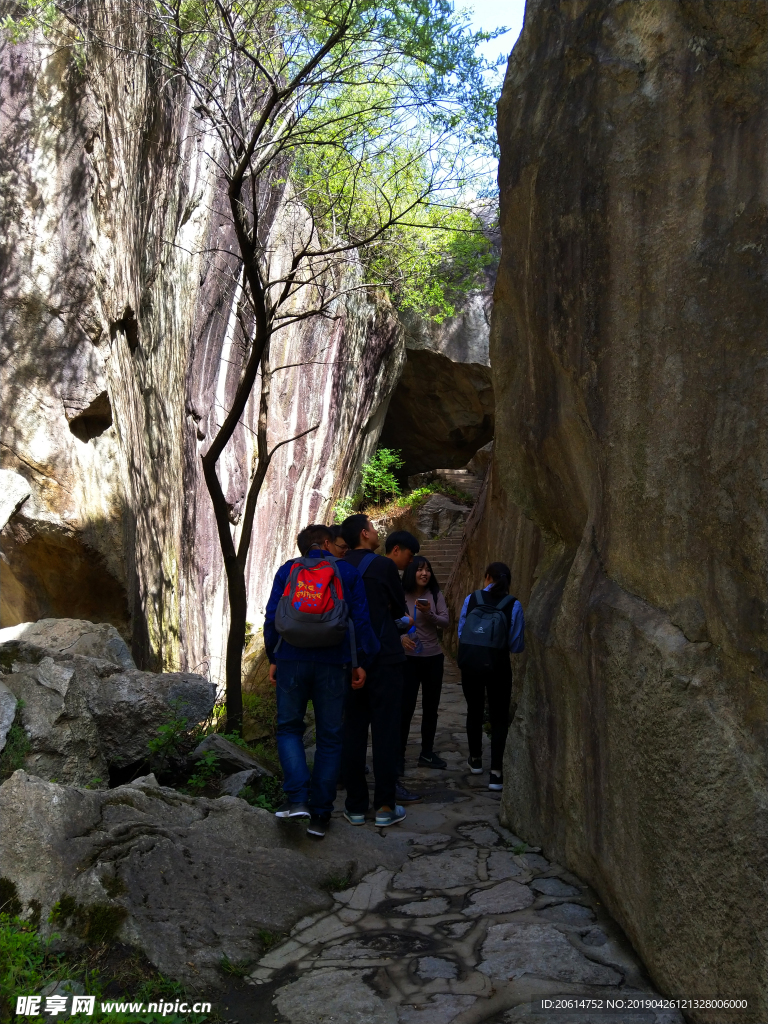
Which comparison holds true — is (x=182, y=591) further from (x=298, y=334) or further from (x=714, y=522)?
(x=714, y=522)

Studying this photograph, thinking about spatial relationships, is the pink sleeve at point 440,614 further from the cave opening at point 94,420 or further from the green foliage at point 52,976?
the cave opening at point 94,420

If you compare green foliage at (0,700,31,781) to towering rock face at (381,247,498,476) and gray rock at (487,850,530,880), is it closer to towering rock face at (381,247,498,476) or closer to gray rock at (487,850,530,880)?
gray rock at (487,850,530,880)

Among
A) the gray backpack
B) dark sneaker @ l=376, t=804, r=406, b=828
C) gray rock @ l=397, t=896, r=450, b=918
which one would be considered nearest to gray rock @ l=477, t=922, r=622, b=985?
gray rock @ l=397, t=896, r=450, b=918

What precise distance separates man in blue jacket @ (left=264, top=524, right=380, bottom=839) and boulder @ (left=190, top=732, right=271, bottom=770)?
1.03 m

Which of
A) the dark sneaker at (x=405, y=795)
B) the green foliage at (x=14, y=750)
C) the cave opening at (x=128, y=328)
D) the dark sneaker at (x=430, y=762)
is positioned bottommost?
the dark sneaker at (x=430, y=762)

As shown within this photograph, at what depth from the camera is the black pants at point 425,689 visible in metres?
5.98

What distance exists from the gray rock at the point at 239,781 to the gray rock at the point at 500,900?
5.68 feet

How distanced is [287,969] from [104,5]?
A: 840cm

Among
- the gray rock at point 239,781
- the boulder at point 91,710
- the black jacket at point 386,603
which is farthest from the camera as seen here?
the gray rock at point 239,781

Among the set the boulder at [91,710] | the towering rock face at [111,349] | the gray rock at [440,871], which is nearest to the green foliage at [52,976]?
the gray rock at [440,871]

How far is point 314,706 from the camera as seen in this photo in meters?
4.41

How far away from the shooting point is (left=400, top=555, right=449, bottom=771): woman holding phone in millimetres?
5988

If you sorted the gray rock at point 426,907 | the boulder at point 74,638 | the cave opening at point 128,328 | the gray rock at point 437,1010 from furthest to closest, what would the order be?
the cave opening at point 128,328 → the boulder at point 74,638 → the gray rock at point 426,907 → the gray rock at point 437,1010

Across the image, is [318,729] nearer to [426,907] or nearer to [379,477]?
[426,907]
